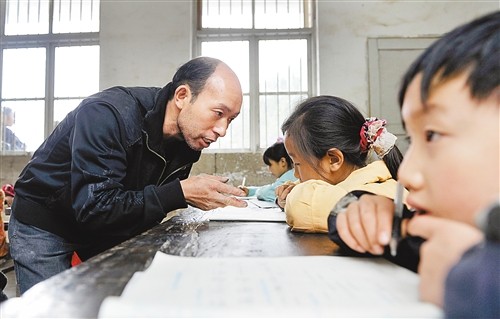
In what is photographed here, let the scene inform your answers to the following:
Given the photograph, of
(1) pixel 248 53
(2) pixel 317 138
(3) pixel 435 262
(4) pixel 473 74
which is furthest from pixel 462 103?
(1) pixel 248 53

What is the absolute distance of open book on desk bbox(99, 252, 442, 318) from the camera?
14.6 inches

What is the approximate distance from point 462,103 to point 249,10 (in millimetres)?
4247

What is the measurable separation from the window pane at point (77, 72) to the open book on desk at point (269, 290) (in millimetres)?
4250

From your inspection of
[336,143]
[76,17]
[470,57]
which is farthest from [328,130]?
[76,17]

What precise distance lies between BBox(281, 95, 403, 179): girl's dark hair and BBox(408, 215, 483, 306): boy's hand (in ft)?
3.11

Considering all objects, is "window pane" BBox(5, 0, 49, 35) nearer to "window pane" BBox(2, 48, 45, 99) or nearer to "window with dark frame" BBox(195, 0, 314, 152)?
"window pane" BBox(2, 48, 45, 99)

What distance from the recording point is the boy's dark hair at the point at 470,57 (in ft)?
1.47

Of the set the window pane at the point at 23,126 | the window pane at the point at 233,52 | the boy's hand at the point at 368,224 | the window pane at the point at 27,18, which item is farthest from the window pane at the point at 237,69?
the boy's hand at the point at 368,224

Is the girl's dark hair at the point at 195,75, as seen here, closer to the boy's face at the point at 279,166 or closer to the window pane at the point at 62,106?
the boy's face at the point at 279,166

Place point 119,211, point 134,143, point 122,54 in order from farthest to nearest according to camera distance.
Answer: point 122,54 → point 134,143 → point 119,211

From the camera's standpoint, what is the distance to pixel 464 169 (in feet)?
1.46

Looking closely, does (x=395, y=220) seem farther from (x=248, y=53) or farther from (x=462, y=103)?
(x=248, y=53)

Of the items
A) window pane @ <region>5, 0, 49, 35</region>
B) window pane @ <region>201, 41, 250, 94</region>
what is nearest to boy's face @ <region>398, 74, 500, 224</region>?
window pane @ <region>201, 41, 250, 94</region>

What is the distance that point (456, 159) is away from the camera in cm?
45
